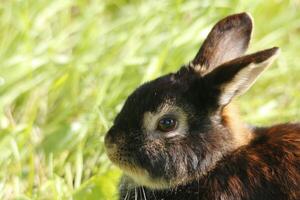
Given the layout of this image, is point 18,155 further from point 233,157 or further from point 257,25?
point 257,25

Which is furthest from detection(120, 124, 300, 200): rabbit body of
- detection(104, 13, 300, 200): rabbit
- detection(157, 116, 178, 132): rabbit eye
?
detection(157, 116, 178, 132): rabbit eye

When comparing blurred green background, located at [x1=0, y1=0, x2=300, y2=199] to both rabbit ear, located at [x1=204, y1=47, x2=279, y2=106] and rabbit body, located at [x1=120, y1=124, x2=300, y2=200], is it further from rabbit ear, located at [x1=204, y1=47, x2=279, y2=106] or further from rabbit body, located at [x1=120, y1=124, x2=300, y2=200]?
rabbit ear, located at [x1=204, y1=47, x2=279, y2=106]

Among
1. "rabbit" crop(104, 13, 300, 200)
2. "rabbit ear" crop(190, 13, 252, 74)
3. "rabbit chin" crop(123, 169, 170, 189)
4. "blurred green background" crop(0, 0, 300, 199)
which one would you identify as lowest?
"blurred green background" crop(0, 0, 300, 199)

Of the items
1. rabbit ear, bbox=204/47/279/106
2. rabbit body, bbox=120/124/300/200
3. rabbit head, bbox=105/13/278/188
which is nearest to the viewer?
rabbit ear, bbox=204/47/279/106

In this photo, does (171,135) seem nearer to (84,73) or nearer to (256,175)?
(256,175)

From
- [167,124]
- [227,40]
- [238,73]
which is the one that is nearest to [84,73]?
[227,40]

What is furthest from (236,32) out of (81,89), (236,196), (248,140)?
(81,89)
